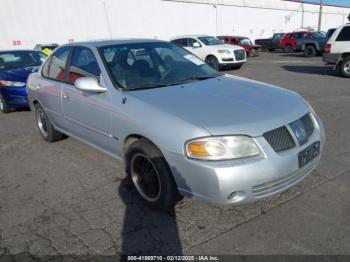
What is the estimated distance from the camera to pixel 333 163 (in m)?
Result: 4.25

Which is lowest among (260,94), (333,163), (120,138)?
(333,163)

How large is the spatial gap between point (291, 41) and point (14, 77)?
77.7 feet

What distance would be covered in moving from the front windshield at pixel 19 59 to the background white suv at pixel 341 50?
9.73 metres

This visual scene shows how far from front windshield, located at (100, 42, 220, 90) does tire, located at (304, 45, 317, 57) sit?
2136cm

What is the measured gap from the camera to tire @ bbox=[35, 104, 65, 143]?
17.7 ft

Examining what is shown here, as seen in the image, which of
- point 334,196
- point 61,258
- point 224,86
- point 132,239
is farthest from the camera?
point 224,86

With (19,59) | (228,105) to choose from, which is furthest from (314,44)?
(228,105)

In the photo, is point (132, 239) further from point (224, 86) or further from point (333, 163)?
point (333, 163)

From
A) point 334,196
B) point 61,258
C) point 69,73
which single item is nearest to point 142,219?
point 61,258

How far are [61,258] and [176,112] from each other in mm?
1566

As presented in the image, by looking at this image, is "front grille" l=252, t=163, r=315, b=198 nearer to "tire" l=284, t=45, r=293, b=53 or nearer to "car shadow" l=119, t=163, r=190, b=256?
"car shadow" l=119, t=163, r=190, b=256

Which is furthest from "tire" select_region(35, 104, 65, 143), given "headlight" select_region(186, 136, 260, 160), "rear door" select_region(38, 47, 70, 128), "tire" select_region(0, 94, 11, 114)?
"headlight" select_region(186, 136, 260, 160)

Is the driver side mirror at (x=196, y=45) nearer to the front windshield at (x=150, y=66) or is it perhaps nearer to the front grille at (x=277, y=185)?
the front windshield at (x=150, y=66)

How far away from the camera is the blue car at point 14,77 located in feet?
25.7
